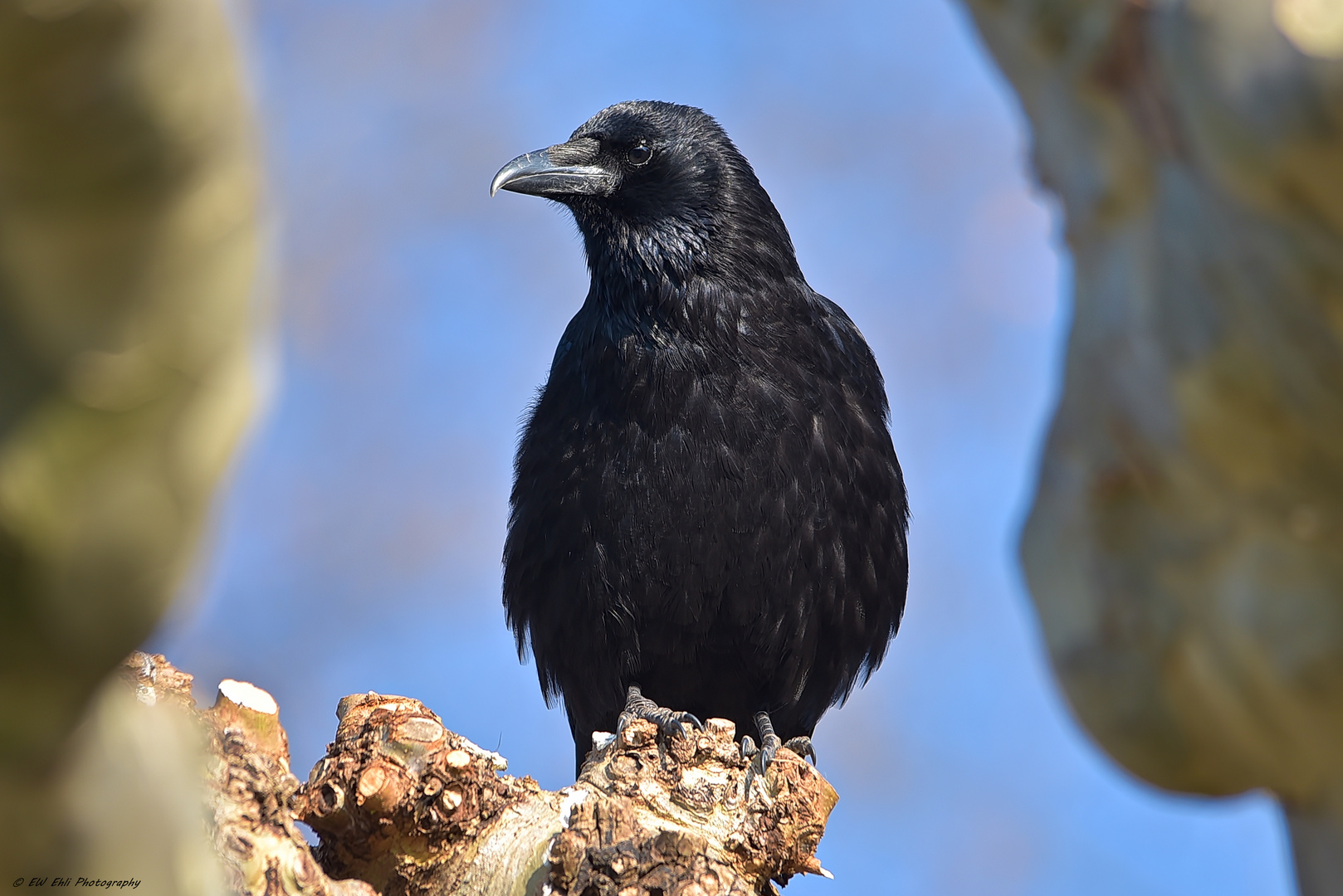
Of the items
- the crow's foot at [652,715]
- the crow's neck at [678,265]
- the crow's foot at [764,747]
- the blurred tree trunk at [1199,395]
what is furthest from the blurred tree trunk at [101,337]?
the crow's neck at [678,265]

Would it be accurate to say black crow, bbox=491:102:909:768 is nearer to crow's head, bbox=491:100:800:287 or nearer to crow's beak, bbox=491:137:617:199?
crow's head, bbox=491:100:800:287

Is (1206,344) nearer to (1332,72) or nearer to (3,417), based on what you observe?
(1332,72)

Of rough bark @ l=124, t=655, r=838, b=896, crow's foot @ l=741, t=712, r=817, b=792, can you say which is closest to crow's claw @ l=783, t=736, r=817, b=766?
crow's foot @ l=741, t=712, r=817, b=792

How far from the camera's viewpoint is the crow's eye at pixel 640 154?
497 centimetres

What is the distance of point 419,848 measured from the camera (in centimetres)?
271

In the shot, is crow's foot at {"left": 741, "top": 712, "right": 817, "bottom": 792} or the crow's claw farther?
the crow's claw

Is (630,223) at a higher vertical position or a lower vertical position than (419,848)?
higher

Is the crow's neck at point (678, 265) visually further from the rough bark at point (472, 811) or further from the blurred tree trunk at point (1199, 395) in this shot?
the blurred tree trunk at point (1199, 395)

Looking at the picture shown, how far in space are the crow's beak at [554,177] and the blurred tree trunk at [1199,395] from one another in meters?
3.94

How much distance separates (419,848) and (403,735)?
21 cm

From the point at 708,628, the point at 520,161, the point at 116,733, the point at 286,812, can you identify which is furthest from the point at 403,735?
the point at 520,161

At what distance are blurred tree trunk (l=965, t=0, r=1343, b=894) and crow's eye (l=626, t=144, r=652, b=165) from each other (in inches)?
157

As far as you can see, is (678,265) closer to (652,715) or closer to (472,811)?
(652,715)

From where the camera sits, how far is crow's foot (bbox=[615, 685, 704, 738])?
3.16m
